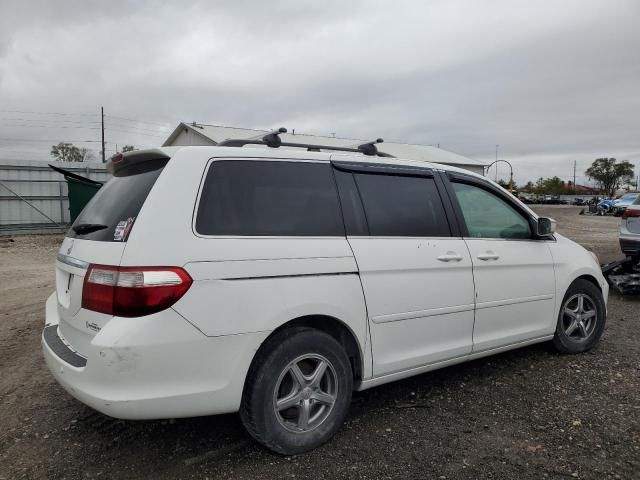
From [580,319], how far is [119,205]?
4116 mm

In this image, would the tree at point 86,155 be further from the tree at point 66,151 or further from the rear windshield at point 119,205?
the rear windshield at point 119,205

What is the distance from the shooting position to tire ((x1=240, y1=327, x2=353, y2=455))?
2.70 metres

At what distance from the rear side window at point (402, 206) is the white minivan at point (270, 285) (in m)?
0.01

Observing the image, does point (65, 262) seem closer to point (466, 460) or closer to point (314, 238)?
point (314, 238)

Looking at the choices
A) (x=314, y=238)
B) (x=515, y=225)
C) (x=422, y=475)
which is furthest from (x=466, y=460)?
(x=515, y=225)

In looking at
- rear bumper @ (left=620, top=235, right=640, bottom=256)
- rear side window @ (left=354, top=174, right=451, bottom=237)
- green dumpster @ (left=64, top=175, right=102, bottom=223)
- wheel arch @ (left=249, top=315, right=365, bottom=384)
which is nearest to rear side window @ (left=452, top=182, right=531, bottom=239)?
rear side window @ (left=354, top=174, right=451, bottom=237)

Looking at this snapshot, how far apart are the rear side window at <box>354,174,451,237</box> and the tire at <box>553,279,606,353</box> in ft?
5.66

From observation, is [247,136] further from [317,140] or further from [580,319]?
[580,319]

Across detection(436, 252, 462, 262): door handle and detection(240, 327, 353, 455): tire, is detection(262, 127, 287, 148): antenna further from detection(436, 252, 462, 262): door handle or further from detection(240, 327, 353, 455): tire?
detection(436, 252, 462, 262): door handle

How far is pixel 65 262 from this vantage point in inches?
117

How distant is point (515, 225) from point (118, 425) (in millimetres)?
3419

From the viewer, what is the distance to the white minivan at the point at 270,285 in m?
2.44

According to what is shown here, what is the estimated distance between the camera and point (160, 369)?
242cm

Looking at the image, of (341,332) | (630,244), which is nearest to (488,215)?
(341,332)
